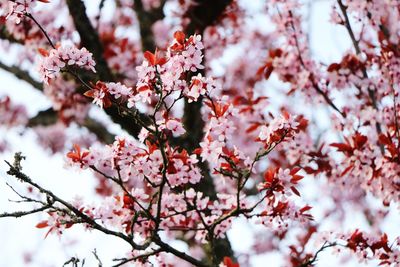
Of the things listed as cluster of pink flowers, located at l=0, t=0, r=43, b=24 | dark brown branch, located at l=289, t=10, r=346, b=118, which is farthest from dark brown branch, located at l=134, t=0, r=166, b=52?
cluster of pink flowers, located at l=0, t=0, r=43, b=24

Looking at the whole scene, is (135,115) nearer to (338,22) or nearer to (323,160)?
(323,160)

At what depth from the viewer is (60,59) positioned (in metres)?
2.69

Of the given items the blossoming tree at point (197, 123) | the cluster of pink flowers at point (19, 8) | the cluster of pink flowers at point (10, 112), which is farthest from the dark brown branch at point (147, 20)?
the cluster of pink flowers at point (19, 8)

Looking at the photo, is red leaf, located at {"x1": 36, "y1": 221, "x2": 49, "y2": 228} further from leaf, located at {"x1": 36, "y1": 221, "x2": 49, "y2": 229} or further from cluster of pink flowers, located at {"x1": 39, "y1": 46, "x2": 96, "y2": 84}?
Result: cluster of pink flowers, located at {"x1": 39, "y1": 46, "x2": 96, "y2": 84}

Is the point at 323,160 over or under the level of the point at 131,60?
under

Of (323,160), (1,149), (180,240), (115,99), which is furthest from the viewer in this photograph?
(1,149)

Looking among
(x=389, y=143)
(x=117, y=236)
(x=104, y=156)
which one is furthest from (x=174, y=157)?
(x=389, y=143)

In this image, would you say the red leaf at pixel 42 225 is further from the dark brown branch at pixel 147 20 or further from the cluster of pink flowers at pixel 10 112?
the cluster of pink flowers at pixel 10 112

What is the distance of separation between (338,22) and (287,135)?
239 cm

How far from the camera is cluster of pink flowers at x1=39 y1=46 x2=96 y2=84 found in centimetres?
267

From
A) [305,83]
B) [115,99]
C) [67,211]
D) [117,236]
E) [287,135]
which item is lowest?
[117,236]

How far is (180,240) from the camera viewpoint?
5.23 meters

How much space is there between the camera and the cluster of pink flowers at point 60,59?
2.67 m

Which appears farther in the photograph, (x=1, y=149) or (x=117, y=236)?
(x=1, y=149)
